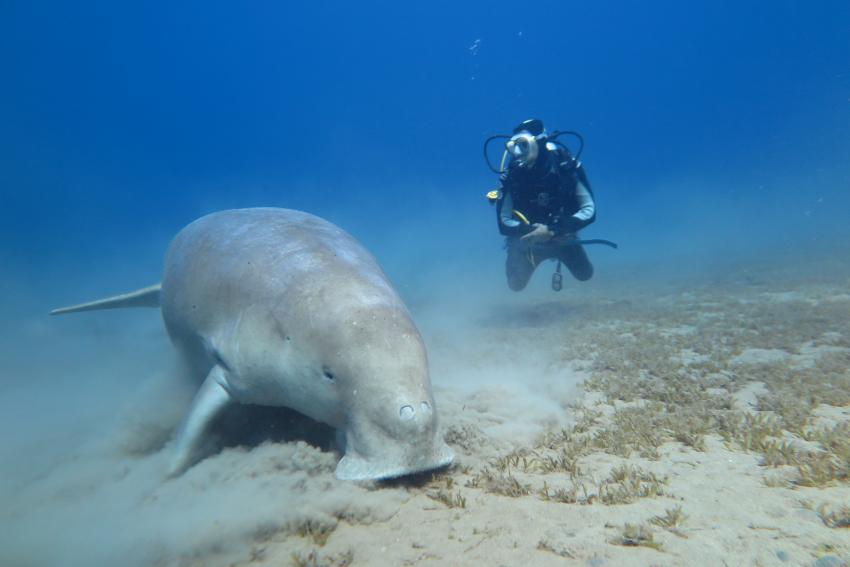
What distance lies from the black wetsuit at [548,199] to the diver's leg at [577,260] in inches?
40.3

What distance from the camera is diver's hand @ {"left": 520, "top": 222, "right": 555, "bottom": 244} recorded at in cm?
816

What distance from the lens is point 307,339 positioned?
2.75 meters

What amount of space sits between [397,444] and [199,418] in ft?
5.50

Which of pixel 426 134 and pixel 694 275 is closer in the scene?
→ pixel 694 275

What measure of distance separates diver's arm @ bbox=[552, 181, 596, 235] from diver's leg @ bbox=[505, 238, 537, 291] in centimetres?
113

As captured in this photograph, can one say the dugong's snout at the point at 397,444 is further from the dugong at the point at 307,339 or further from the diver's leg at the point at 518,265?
the diver's leg at the point at 518,265

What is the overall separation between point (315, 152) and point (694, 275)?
126 meters

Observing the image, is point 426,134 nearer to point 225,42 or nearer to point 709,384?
point 225,42

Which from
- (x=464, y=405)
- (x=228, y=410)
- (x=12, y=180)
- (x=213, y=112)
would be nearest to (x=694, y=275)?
(x=464, y=405)

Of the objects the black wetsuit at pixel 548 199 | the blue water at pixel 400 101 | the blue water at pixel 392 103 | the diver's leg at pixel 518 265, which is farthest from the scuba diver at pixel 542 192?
the blue water at pixel 400 101

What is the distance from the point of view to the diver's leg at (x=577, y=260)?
10.1 m

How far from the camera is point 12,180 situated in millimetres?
82688

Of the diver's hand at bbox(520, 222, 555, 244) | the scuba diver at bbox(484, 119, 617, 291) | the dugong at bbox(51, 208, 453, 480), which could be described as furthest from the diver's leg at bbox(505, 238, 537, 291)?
the dugong at bbox(51, 208, 453, 480)

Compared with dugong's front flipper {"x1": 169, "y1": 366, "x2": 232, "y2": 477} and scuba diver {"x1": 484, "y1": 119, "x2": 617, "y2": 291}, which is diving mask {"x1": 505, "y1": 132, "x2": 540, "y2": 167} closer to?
scuba diver {"x1": 484, "y1": 119, "x2": 617, "y2": 291}
